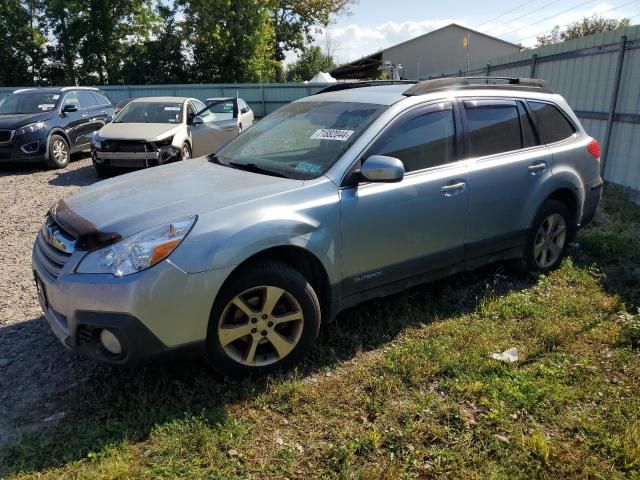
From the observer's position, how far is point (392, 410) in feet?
9.36

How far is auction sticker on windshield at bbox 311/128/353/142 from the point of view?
11.6 ft

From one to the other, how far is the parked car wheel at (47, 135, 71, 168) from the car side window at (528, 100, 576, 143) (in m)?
9.42

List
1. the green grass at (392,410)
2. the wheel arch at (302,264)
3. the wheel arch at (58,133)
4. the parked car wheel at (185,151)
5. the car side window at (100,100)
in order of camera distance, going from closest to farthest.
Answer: the green grass at (392,410)
the wheel arch at (302,264)
the parked car wheel at (185,151)
the wheel arch at (58,133)
the car side window at (100,100)

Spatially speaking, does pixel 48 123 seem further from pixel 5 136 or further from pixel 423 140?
pixel 423 140

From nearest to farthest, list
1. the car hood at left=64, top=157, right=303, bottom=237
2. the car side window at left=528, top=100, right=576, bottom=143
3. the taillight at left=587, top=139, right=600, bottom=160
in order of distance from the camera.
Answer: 1. the car hood at left=64, top=157, right=303, bottom=237
2. the car side window at left=528, top=100, right=576, bottom=143
3. the taillight at left=587, top=139, right=600, bottom=160

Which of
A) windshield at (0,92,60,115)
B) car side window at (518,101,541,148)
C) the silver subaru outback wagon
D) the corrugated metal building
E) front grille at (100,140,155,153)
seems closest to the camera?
the silver subaru outback wagon

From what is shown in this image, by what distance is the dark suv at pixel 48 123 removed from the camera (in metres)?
10.1

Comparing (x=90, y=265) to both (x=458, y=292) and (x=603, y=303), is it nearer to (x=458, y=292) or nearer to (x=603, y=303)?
(x=458, y=292)

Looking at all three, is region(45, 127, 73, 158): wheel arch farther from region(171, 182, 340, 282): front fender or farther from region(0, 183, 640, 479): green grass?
region(171, 182, 340, 282): front fender

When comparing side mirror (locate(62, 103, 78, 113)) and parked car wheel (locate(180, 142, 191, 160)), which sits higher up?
side mirror (locate(62, 103, 78, 113))

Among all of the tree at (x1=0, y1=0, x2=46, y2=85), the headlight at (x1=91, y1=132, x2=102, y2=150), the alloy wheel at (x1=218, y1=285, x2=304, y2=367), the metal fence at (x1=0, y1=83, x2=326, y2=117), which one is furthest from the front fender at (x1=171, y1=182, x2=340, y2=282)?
the tree at (x1=0, y1=0, x2=46, y2=85)

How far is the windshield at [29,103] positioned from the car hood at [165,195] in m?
8.66

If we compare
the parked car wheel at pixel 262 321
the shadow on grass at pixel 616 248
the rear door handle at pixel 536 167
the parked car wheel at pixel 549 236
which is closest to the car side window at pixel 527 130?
the rear door handle at pixel 536 167

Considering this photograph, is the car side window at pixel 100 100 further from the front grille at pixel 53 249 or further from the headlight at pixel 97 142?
the front grille at pixel 53 249
